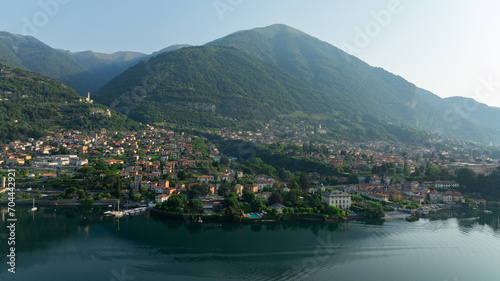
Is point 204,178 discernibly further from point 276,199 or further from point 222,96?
point 222,96

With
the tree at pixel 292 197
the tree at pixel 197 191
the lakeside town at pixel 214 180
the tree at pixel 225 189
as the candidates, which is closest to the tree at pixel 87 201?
the lakeside town at pixel 214 180

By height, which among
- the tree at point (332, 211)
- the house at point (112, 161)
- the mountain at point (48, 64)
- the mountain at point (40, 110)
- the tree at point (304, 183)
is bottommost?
the tree at point (332, 211)

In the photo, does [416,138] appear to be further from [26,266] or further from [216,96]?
[26,266]

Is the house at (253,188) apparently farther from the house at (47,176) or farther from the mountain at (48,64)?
the mountain at (48,64)

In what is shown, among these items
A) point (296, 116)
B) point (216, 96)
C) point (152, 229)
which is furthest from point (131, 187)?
point (296, 116)

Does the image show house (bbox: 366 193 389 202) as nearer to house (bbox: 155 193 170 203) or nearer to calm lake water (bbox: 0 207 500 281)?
calm lake water (bbox: 0 207 500 281)

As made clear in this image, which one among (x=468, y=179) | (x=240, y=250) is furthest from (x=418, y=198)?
(x=240, y=250)

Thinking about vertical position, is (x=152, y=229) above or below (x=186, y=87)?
below
